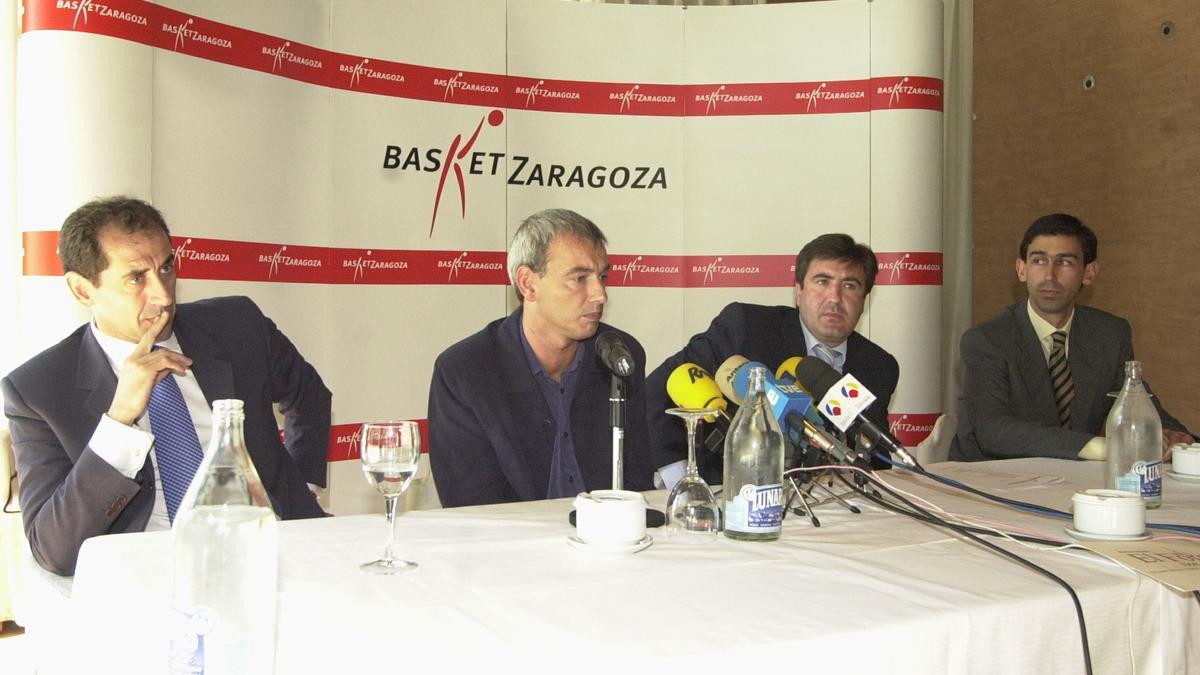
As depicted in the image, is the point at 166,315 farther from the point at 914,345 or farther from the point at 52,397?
the point at 914,345

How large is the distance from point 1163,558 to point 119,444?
5.59 ft

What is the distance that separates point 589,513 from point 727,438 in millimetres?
279

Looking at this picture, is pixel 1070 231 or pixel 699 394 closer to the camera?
pixel 699 394

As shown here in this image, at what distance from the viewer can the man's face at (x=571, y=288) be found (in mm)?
2389

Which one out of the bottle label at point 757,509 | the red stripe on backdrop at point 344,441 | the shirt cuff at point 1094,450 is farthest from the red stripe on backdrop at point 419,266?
the bottle label at point 757,509

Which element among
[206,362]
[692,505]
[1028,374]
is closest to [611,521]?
[692,505]

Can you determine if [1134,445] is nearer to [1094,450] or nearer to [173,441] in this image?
[1094,450]

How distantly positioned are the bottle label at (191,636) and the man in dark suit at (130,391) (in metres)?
1.01

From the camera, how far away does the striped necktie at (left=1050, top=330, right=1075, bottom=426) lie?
3100 millimetres

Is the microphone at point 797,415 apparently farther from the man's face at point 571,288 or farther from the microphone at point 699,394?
the man's face at point 571,288

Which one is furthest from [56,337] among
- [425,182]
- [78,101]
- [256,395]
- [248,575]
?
[248,575]

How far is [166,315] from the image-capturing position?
7.05 ft

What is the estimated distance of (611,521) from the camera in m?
1.43

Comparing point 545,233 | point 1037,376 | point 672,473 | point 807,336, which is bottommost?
point 672,473
